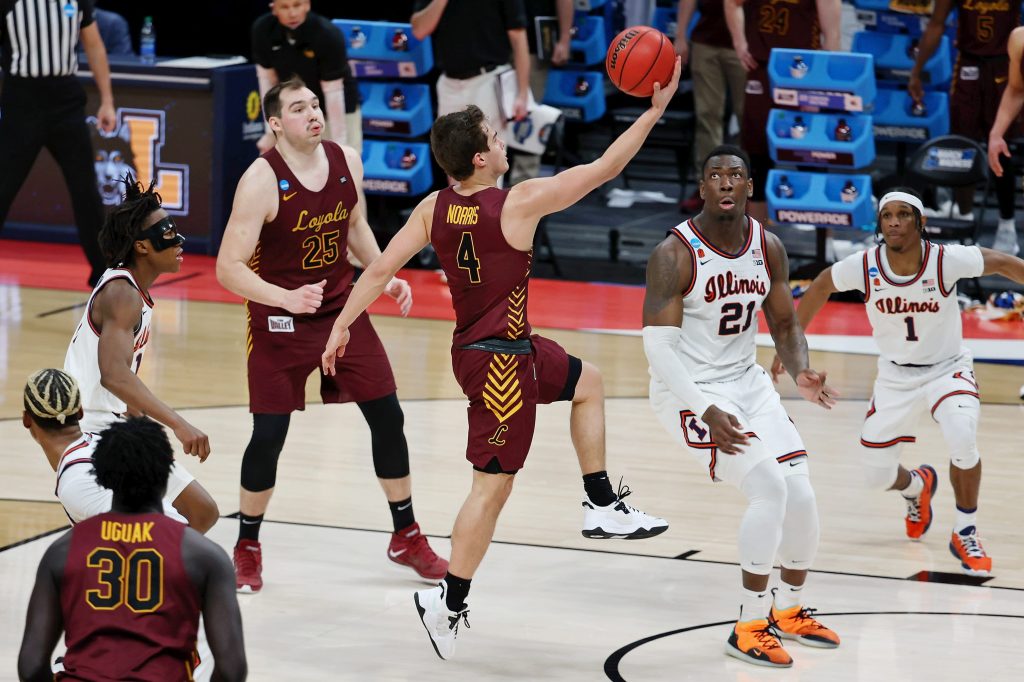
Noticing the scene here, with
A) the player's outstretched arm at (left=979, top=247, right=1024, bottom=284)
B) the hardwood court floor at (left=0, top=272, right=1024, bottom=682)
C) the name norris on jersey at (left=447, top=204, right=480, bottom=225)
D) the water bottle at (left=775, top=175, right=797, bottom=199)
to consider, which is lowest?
the hardwood court floor at (left=0, top=272, right=1024, bottom=682)

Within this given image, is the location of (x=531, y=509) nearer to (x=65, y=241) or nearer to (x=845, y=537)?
(x=845, y=537)

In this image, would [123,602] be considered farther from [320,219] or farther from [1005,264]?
[1005,264]

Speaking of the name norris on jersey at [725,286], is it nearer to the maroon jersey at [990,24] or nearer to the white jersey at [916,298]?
the white jersey at [916,298]

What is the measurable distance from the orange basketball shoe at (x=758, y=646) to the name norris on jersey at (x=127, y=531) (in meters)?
2.56

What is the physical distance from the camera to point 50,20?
10.9m

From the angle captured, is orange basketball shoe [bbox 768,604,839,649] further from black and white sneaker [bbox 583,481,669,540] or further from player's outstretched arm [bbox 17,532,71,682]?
player's outstretched arm [bbox 17,532,71,682]

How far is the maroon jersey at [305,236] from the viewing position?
21.6 ft

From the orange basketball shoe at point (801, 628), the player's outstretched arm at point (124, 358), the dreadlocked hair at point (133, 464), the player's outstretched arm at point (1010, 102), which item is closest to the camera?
the dreadlocked hair at point (133, 464)

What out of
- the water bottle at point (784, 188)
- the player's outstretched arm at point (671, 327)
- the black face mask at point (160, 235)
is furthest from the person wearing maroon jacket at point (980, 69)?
the black face mask at point (160, 235)

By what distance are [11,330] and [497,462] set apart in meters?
6.13

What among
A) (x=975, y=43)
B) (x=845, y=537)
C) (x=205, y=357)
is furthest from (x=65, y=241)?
(x=845, y=537)

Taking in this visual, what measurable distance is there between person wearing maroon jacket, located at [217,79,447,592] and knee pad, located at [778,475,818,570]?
1445 millimetres

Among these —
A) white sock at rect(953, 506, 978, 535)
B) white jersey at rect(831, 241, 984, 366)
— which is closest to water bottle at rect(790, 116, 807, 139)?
white jersey at rect(831, 241, 984, 366)

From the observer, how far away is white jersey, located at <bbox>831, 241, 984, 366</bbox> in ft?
23.3
